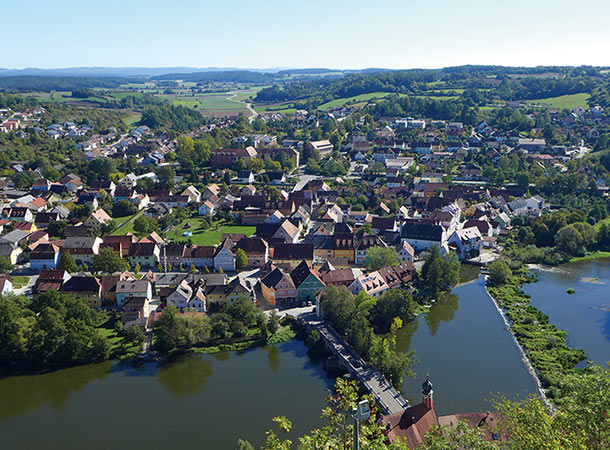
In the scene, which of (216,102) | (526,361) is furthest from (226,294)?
(216,102)

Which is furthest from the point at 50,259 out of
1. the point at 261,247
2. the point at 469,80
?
the point at 469,80

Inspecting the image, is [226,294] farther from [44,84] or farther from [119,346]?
[44,84]

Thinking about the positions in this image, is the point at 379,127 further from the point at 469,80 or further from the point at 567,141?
the point at 469,80

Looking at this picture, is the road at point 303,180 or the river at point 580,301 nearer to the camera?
the river at point 580,301

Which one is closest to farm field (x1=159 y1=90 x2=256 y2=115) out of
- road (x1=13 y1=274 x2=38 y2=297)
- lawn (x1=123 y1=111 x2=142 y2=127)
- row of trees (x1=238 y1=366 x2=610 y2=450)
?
lawn (x1=123 y1=111 x2=142 y2=127)

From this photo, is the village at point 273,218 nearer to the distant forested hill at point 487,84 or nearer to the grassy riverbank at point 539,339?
the grassy riverbank at point 539,339

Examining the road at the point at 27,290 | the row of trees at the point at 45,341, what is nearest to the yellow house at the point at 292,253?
the row of trees at the point at 45,341

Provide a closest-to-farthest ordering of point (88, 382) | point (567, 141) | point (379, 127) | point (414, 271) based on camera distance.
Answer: point (88, 382) < point (414, 271) < point (567, 141) < point (379, 127)

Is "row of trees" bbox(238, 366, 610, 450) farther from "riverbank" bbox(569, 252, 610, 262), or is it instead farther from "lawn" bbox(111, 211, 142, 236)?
"lawn" bbox(111, 211, 142, 236)
